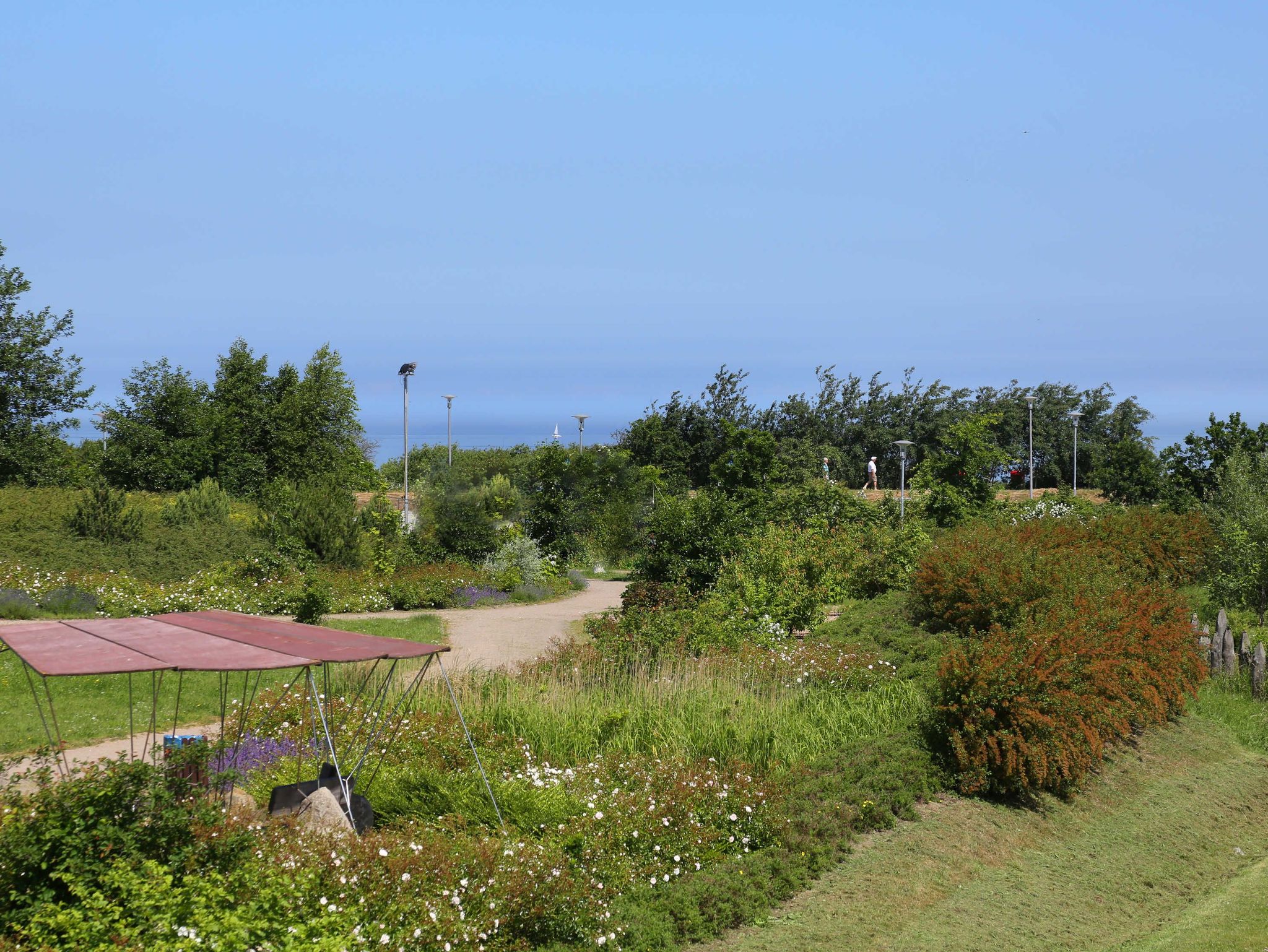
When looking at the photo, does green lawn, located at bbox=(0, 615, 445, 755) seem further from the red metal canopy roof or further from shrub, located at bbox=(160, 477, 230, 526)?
shrub, located at bbox=(160, 477, 230, 526)

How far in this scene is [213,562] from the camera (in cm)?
1872

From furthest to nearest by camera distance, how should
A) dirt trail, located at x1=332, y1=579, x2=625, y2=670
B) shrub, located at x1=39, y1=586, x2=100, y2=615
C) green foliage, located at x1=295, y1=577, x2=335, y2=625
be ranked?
1. shrub, located at x1=39, y1=586, x2=100, y2=615
2. green foliage, located at x1=295, y1=577, x2=335, y2=625
3. dirt trail, located at x1=332, y1=579, x2=625, y2=670

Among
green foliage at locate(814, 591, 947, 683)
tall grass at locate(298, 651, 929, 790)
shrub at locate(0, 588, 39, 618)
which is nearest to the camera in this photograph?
tall grass at locate(298, 651, 929, 790)

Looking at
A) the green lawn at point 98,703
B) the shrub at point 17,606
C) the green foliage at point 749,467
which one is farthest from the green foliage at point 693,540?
the shrub at point 17,606

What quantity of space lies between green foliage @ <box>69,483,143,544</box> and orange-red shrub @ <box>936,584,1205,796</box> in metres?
16.3

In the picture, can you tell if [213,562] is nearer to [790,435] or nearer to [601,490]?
[601,490]

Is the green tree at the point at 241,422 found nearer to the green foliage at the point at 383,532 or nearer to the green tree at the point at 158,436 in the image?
the green tree at the point at 158,436

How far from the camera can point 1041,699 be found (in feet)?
24.6

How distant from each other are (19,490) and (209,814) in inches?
822

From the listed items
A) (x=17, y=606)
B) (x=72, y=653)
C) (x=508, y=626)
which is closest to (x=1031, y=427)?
(x=508, y=626)

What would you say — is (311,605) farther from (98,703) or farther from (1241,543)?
(1241,543)

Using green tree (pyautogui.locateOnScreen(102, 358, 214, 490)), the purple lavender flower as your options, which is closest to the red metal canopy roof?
the purple lavender flower

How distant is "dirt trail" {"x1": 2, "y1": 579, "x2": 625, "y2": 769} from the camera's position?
9.39m

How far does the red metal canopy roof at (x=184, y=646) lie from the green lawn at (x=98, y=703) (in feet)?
6.67
